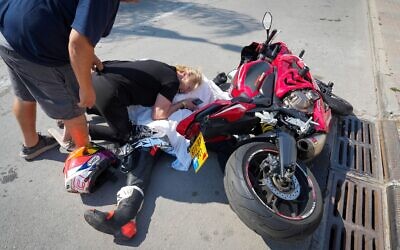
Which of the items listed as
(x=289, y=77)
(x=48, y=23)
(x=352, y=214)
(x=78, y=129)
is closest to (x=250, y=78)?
(x=289, y=77)

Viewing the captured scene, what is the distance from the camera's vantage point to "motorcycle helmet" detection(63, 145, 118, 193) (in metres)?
2.64

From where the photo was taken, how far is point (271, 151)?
264 centimetres

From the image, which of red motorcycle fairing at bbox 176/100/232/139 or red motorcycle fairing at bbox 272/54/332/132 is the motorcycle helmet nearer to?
red motorcycle fairing at bbox 176/100/232/139

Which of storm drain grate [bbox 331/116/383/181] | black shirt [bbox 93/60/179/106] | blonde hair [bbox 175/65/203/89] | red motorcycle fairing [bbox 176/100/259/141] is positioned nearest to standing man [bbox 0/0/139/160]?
black shirt [bbox 93/60/179/106]

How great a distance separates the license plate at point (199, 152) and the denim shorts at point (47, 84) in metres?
0.93

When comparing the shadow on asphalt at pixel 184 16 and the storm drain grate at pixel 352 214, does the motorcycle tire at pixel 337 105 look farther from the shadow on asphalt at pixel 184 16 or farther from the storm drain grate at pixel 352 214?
the shadow on asphalt at pixel 184 16

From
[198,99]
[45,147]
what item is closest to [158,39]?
[198,99]

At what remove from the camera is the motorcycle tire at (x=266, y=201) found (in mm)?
2195

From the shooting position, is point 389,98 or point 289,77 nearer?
point 289,77

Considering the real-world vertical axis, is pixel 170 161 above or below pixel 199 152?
below

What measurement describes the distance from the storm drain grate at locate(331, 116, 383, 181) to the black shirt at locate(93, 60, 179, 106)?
1739 mm

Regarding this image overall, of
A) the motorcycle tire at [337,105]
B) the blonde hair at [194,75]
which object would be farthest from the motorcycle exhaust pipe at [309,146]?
the blonde hair at [194,75]

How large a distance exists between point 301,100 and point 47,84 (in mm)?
2102

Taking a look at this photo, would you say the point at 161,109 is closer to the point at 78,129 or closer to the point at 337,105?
the point at 78,129
